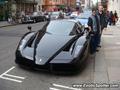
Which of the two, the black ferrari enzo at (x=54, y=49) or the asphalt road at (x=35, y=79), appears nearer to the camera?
the asphalt road at (x=35, y=79)

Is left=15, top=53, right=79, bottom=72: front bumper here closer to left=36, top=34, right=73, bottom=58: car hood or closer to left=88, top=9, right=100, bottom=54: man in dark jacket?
left=36, top=34, right=73, bottom=58: car hood

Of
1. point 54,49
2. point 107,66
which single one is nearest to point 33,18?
point 107,66

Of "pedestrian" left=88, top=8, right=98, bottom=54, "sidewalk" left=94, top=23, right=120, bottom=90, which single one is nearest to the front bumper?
"sidewalk" left=94, top=23, right=120, bottom=90

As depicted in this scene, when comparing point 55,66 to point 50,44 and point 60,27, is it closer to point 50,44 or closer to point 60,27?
point 50,44

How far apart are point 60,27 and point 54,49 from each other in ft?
6.28

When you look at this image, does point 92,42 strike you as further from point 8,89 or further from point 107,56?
point 8,89

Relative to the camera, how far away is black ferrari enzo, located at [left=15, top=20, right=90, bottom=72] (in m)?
8.23

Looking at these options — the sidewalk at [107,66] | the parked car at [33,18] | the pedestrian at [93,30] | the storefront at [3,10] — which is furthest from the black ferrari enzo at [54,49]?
the storefront at [3,10]

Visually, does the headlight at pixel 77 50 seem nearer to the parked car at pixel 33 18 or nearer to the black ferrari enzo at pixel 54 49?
the black ferrari enzo at pixel 54 49

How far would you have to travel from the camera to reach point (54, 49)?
8.69 meters

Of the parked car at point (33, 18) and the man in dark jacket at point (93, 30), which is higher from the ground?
the man in dark jacket at point (93, 30)

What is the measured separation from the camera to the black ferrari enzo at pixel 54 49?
823 centimetres

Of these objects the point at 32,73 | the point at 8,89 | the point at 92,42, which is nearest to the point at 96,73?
the point at 32,73

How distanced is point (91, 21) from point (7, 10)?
35203mm
